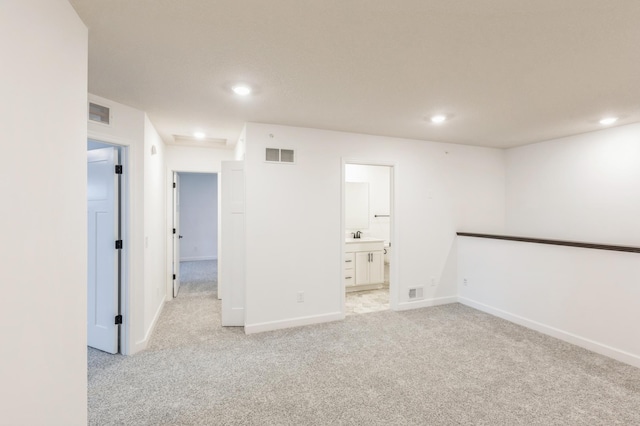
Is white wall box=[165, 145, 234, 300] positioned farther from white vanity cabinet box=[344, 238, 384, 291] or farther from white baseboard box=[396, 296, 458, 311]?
white baseboard box=[396, 296, 458, 311]

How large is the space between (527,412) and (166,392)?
2.74 meters

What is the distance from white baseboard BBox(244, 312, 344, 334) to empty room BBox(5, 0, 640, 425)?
0.08 feet

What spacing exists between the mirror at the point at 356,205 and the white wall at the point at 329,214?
1.67 m

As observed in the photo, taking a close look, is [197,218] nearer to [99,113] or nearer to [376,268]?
[376,268]

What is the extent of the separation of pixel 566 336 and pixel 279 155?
3943mm

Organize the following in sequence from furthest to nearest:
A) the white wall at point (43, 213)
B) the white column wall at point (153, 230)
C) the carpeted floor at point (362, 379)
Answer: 1. the white column wall at point (153, 230)
2. the carpeted floor at point (362, 379)
3. the white wall at point (43, 213)

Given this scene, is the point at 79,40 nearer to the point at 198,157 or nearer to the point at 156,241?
the point at 156,241

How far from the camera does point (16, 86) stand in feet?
3.70

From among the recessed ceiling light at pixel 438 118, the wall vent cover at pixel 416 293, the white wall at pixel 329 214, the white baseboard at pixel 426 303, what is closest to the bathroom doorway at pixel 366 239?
the white baseboard at pixel 426 303

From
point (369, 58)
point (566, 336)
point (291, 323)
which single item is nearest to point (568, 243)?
point (566, 336)

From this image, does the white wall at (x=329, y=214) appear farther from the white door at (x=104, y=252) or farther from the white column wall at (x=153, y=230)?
the white door at (x=104, y=252)

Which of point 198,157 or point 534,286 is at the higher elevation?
point 198,157

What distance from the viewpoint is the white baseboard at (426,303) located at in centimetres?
431

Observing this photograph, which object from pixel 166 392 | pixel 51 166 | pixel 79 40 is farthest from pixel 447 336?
pixel 79 40
